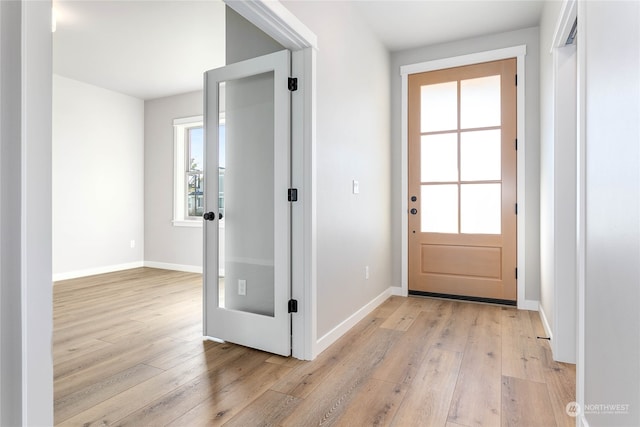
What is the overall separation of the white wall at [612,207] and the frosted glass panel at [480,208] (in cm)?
213

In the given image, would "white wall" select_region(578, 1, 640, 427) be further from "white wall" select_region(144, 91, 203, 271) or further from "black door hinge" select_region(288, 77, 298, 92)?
"white wall" select_region(144, 91, 203, 271)

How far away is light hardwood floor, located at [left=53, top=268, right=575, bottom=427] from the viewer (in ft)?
5.37

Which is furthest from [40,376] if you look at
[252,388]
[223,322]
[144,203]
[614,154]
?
[144,203]

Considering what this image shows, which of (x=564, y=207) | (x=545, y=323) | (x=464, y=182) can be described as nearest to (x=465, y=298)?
(x=545, y=323)

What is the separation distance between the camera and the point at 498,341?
2572mm

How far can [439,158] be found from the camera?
3803mm

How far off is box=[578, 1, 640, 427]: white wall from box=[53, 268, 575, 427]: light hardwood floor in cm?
53

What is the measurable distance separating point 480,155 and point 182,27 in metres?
3.26

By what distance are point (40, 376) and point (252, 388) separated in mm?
1160

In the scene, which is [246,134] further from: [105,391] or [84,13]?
[84,13]

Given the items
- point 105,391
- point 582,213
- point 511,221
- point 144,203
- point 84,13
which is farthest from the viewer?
point 144,203

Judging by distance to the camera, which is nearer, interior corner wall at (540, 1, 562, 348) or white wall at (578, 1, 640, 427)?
white wall at (578, 1, 640, 427)

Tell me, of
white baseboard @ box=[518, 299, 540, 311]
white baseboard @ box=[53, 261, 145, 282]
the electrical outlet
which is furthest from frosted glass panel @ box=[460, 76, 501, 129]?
white baseboard @ box=[53, 261, 145, 282]

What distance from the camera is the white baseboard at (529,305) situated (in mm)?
3373
